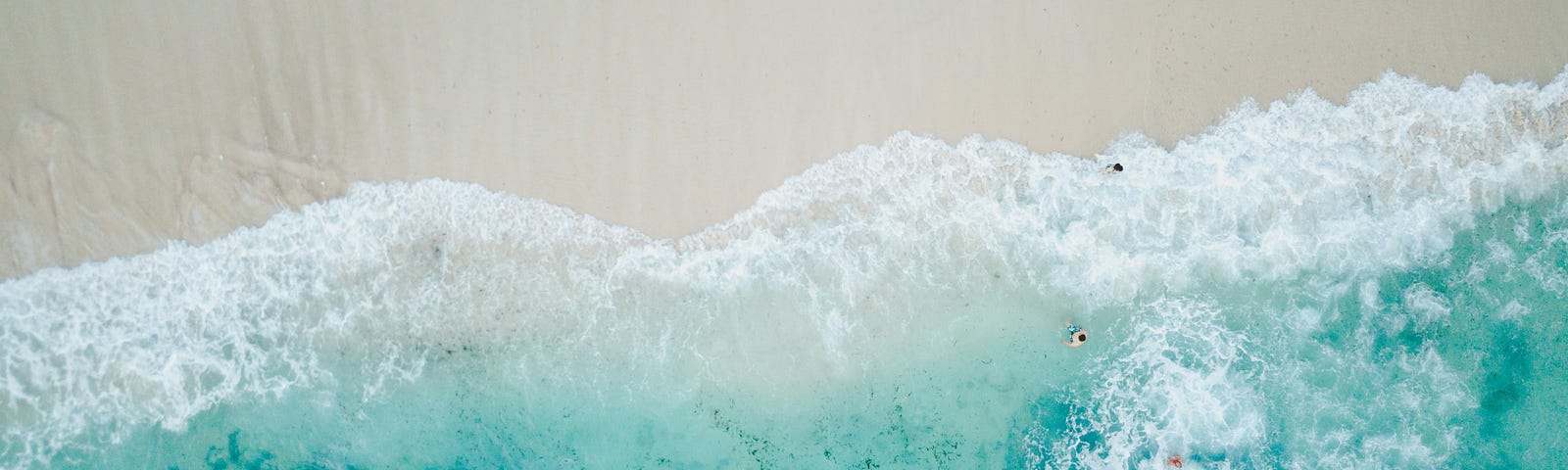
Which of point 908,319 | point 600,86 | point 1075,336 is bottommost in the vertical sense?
point 908,319

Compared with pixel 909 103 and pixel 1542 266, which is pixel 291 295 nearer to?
pixel 909 103

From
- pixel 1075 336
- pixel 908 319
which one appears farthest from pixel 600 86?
pixel 1075 336

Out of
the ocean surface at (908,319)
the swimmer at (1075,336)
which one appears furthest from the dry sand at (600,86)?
the swimmer at (1075,336)

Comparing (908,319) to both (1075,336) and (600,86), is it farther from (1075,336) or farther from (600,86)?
(600,86)

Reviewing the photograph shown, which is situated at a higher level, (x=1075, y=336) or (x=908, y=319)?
(x=1075, y=336)

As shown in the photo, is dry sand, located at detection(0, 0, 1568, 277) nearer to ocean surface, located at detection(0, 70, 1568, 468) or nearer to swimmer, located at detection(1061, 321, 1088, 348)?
ocean surface, located at detection(0, 70, 1568, 468)

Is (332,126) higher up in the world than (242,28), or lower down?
lower down

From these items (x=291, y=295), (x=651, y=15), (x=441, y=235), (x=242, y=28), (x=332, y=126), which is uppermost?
(x=651, y=15)

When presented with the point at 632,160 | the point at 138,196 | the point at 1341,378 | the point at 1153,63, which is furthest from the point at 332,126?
the point at 1341,378
